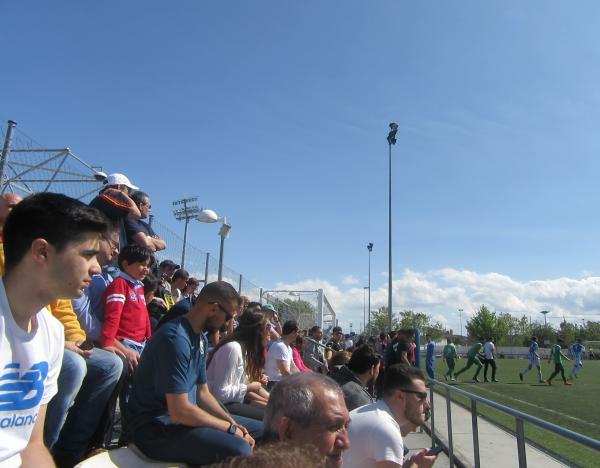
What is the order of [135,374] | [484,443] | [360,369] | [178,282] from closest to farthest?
[135,374], [484,443], [360,369], [178,282]

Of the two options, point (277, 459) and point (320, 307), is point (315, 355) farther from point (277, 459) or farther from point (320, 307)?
point (277, 459)

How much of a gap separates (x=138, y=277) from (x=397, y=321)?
96.2m

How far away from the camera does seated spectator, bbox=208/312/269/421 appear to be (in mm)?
4230

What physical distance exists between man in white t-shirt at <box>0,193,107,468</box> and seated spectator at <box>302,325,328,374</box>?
34.2ft

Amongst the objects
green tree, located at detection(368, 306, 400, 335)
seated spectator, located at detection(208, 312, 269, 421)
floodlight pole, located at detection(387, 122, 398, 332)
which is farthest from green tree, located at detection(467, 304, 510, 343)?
seated spectator, located at detection(208, 312, 269, 421)

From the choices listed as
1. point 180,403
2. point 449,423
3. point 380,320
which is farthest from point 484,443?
point 380,320

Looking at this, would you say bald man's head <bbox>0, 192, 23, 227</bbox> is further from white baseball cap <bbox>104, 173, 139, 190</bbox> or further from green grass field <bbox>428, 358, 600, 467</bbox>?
green grass field <bbox>428, 358, 600, 467</bbox>

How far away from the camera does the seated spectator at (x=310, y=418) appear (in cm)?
217

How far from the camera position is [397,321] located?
3789 inches

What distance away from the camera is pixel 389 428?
301cm

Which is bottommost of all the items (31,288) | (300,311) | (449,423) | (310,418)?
(449,423)

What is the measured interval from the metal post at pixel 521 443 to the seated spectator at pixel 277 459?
318 cm

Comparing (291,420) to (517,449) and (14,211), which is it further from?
(517,449)

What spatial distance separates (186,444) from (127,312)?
1648 mm
